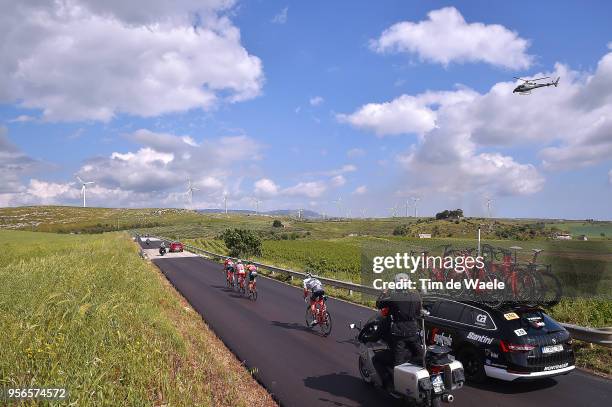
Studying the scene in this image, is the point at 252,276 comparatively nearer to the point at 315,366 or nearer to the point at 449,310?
the point at 315,366

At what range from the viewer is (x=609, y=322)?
1127cm

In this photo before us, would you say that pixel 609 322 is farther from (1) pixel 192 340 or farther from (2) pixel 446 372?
(1) pixel 192 340

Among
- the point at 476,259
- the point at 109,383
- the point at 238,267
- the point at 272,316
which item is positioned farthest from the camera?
the point at 238,267

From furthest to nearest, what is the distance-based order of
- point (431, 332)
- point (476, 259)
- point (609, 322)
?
point (476, 259)
point (609, 322)
point (431, 332)

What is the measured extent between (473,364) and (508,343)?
986 millimetres

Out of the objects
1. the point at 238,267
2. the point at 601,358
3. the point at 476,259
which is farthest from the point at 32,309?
the point at 238,267

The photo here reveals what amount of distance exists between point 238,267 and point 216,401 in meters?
15.7

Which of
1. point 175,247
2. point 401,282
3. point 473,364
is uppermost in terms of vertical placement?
point 401,282

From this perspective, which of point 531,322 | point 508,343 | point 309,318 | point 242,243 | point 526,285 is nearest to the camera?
point 508,343

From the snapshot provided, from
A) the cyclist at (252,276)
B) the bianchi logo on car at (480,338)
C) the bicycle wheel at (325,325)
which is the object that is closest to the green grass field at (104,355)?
the bicycle wheel at (325,325)

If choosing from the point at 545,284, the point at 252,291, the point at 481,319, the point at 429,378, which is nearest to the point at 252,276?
the point at 252,291

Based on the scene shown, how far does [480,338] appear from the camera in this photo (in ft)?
26.8

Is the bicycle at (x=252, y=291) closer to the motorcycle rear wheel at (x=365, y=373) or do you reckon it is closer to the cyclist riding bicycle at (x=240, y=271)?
the cyclist riding bicycle at (x=240, y=271)

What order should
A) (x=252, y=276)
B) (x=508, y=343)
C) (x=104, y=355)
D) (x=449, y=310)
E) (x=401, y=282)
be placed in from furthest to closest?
(x=252, y=276)
(x=449, y=310)
(x=508, y=343)
(x=401, y=282)
(x=104, y=355)
